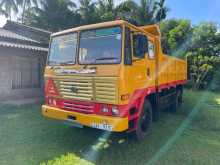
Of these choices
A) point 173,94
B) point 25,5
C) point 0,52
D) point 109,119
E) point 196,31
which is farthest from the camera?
point 25,5

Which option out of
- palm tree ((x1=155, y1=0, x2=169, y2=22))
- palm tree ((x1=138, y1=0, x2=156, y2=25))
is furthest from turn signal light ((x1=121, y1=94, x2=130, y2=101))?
palm tree ((x1=155, y1=0, x2=169, y2=22))

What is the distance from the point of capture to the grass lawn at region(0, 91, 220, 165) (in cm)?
421

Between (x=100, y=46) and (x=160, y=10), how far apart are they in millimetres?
23877

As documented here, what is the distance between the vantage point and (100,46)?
4.27 m

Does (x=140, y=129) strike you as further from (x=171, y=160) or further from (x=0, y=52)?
→ (x=0, y=52)

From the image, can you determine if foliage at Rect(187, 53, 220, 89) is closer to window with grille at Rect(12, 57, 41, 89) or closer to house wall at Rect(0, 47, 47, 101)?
window with grille at Rect(12, 57, 41, 89)

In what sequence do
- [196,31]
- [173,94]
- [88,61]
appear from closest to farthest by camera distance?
[88,61] → [173,94] → [196,31]

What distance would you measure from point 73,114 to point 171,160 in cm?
223

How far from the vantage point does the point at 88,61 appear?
4.35m

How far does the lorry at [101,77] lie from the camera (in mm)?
4023

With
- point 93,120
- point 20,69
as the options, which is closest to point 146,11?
point 20,69

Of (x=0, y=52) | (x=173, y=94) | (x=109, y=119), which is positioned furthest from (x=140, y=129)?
(x=0, y=52)

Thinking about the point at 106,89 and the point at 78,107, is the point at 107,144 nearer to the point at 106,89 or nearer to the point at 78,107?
the point at 78,107

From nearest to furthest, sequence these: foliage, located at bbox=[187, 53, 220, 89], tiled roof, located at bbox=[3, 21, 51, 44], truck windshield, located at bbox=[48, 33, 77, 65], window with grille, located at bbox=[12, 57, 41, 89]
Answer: truck windshield, located at bbox=[48, 33, 77, 65], window with grille, located at bbox=[12, 57, 41, 89], tiled roof, located at bbox=[3, 21, 51, 44], foliage, located at bbox=[187, 53, 220, 89]
